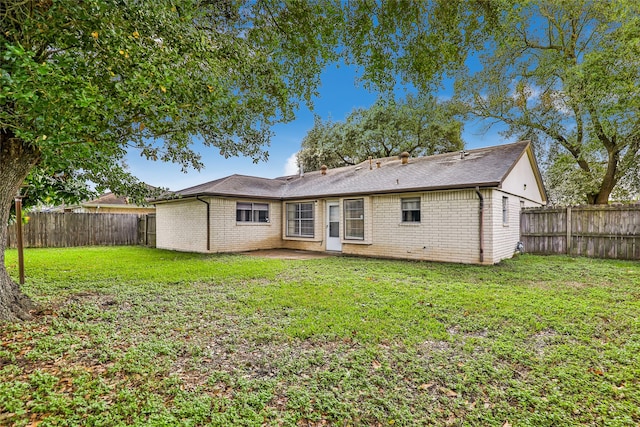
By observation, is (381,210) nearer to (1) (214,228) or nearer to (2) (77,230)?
(1) (214,228)

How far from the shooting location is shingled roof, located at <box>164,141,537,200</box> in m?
9.28

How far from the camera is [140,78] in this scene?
127 inches

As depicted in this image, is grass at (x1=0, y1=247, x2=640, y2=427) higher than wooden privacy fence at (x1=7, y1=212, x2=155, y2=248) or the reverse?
the reverse

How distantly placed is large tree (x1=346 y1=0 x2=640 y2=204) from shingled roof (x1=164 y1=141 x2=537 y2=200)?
9.99 feet

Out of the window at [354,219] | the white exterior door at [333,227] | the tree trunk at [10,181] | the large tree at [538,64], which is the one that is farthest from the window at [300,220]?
the tree trunk at [10,181]

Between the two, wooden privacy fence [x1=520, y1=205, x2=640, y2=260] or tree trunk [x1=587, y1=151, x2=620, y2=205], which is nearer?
wooden privacy fence [x1=520, y1=205, x2=640, y2=260]

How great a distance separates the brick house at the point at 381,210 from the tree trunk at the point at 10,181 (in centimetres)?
718

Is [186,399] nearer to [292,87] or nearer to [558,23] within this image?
[292,87]

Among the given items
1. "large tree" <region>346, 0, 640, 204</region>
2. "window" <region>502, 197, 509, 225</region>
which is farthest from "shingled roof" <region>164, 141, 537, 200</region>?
"large tree" <region>346, 0, 640, 204</region>

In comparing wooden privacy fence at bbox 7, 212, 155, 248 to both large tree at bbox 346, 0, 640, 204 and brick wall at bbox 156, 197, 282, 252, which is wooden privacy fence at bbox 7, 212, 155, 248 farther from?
large tree at bbox 346, 0, 640, 204

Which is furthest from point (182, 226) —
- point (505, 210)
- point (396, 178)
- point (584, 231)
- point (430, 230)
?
point (584, 231)

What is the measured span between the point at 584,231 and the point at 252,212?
12011 mm

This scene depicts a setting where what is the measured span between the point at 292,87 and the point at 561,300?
19.2ft

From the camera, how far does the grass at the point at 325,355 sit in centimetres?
233
